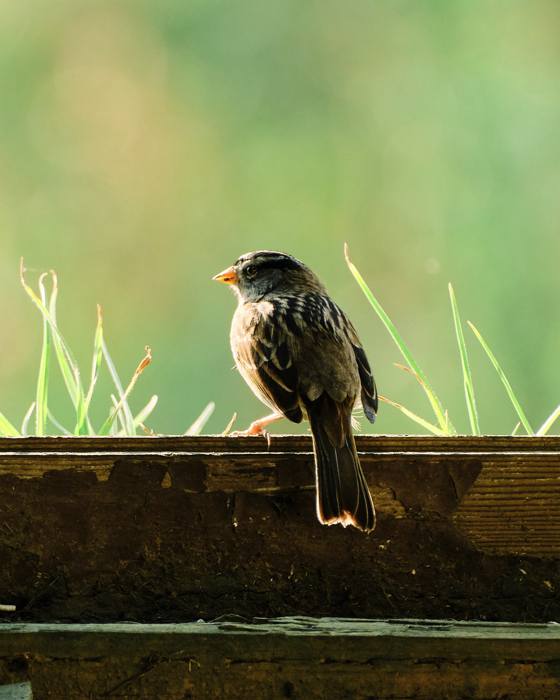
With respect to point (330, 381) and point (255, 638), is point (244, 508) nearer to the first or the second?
point (255, 638)

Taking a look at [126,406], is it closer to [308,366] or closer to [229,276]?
[308,366]

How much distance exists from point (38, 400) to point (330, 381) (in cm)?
79

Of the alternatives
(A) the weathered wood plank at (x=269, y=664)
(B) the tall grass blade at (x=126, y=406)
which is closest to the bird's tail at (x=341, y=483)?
(A) the weathered wood plank at (x=269, y=664)

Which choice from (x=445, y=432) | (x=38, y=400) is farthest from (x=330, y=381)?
(x=38, y=400)

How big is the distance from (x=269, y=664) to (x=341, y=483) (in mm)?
317

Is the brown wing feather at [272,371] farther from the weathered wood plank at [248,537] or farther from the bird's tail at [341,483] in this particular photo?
the weathered wood plank at [248,537]

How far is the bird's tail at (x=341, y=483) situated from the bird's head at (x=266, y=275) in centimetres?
155

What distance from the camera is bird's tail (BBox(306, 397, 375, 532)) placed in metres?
1.68

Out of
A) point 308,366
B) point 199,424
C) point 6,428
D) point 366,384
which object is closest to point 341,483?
point 199,424

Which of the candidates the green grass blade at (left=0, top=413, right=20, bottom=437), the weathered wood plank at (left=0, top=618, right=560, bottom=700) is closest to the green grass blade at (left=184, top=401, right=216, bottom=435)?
the green grass blade at (left=0, top=413, right=20, bottom=437)

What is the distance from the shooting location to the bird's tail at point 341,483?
168cm

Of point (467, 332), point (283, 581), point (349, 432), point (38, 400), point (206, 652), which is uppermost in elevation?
point (467, 332)

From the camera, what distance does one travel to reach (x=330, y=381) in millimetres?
2715

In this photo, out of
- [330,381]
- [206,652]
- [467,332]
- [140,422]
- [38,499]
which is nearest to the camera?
[206,652]
